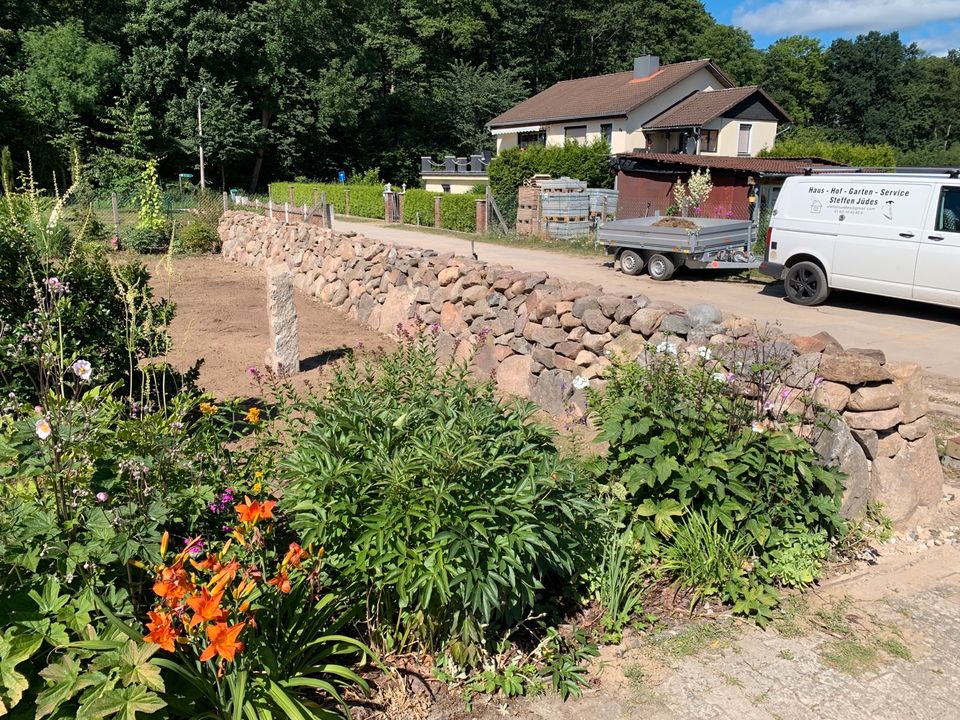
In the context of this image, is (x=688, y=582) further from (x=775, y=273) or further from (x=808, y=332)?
(x=775, y=273)

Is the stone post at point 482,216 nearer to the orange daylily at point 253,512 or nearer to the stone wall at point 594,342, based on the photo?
the stone wall at point 594,342

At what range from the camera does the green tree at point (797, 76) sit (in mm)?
69938

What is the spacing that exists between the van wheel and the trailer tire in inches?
103

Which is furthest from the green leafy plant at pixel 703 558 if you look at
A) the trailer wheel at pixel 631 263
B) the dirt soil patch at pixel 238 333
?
the trailer wheel at pixel 631 263

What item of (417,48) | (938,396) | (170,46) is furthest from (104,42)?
(938,396)

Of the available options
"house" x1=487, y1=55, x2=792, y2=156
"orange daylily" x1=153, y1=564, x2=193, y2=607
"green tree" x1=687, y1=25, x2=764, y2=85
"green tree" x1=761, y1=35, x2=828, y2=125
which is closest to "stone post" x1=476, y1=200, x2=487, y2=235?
"house" x1=487, y1=55, x2=792, y2=156

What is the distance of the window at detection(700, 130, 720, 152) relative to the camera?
3509 cm

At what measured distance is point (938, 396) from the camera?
24.3ft

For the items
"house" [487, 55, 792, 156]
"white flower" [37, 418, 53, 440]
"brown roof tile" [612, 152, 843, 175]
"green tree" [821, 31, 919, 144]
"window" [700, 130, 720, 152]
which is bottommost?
"white flower" [37, 418, 53, 440]

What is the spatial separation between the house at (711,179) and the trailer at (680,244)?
4.59 m

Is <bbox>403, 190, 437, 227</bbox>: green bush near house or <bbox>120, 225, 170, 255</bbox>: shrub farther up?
<bbox>403, 190, 437, 227</bbox>: green bush near house

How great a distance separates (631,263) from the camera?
1546 cm

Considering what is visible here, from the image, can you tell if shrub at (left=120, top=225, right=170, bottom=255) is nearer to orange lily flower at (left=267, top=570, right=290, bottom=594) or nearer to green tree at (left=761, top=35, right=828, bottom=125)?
orange lily flower at (left=267, top=570, right=290, bottom=594)

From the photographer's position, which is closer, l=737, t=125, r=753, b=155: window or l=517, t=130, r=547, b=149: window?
l=737, t=125, r=753, b=155: window
